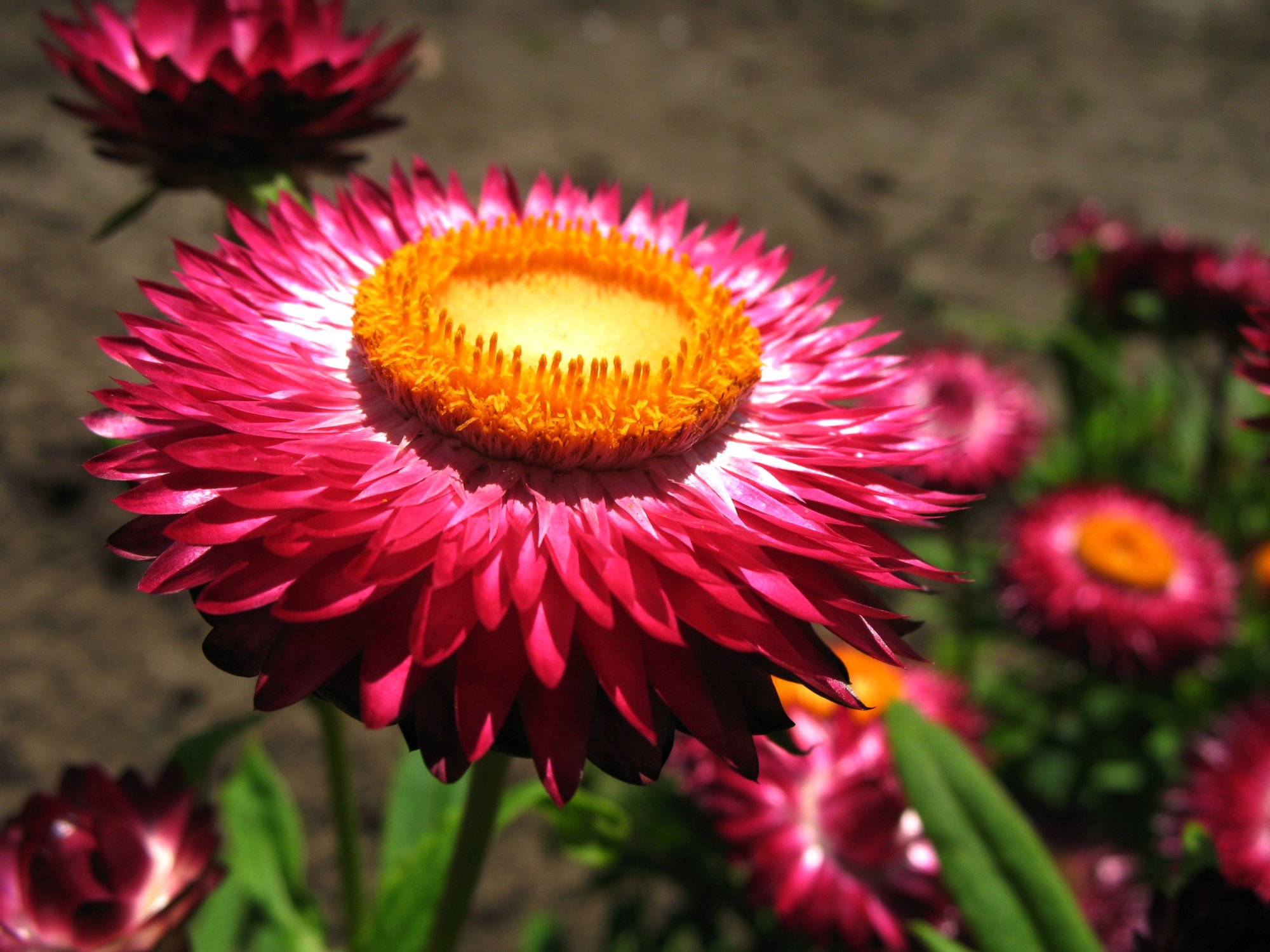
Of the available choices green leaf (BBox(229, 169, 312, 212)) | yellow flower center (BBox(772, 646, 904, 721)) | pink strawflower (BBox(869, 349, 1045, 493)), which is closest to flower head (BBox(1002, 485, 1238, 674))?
pink strawflower (BBox(869, 349, 1045, 493))

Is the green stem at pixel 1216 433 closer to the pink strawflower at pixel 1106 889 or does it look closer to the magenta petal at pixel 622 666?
the pink strawflower at pixel 1106 889

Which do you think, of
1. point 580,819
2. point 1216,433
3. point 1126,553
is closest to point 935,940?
point 580,819

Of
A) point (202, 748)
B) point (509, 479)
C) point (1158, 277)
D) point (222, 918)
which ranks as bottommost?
point (222, 918)

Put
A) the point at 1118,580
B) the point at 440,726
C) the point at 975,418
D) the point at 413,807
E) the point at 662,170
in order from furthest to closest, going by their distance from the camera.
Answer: the point at 662,170
the point at 975,418
the point at 1118,580
the point at 413,807
the point at 440,726

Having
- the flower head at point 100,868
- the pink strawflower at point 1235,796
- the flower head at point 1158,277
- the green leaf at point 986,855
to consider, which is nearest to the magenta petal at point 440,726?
the flower head at point 100,868

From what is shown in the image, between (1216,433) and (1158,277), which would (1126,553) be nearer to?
(1216,433)

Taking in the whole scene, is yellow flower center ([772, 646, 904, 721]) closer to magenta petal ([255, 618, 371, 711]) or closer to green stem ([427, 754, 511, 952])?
green stem ([427, 754, 511, 952])

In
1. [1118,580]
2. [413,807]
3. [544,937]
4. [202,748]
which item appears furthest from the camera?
[1118,580]
